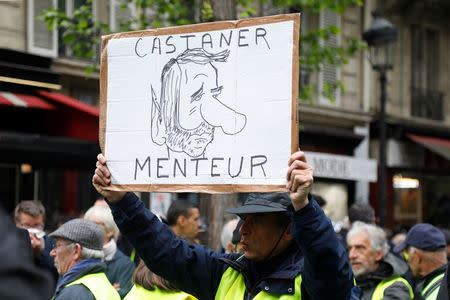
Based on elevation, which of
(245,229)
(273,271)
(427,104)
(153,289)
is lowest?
(153,289)

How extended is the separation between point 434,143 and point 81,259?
1411cm

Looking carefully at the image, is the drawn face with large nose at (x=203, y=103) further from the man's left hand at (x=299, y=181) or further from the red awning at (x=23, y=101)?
the red awning at (x=23, y=101)

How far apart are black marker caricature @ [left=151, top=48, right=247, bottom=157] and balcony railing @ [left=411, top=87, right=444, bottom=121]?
51.2 feet

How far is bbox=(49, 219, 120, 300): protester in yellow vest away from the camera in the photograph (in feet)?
11.7

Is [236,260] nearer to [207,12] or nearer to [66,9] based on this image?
[207,12]

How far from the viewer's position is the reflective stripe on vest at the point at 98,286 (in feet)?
11.6

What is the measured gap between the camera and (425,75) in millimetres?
18172

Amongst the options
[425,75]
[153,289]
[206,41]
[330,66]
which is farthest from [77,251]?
[425,75]

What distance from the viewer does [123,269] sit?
5.25 metres

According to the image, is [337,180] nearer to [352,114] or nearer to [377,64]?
[352,114]

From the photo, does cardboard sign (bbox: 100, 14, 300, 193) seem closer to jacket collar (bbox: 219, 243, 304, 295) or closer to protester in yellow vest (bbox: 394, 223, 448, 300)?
jacket collar (bbox: 219, 243, 304, 295)

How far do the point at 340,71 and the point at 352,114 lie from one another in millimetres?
1171

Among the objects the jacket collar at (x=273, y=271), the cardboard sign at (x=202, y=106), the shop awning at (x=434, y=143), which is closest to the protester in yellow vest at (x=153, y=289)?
the jacket collar at (x=273, y=271)

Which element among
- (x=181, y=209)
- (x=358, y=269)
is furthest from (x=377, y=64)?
(x=358, y=269)
